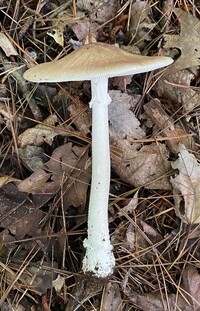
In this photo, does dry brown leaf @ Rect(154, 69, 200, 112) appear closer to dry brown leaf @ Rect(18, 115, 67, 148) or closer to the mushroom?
the mushroom

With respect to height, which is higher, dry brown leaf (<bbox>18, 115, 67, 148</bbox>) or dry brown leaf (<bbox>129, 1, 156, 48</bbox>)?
dry brown leaf (<bbox>129, 1, 156, 48</bbox>)

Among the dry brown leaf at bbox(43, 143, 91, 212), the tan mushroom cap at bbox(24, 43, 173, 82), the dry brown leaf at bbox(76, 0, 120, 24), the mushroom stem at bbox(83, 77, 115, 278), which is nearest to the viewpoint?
the tan mushroom cap at bbox(24, 43, 173, 82)

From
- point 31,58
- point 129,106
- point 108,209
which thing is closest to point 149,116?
point 129,106

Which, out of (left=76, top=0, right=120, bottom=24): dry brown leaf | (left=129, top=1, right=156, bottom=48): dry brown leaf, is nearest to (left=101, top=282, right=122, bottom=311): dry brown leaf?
(left=129, top=1, right=156, bottom=48): dry brown leaf

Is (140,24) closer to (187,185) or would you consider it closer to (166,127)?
(166,127)

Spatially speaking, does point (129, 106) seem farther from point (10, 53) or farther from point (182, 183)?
point (10, 53)

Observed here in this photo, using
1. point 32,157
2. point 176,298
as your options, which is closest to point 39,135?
point 32,157
